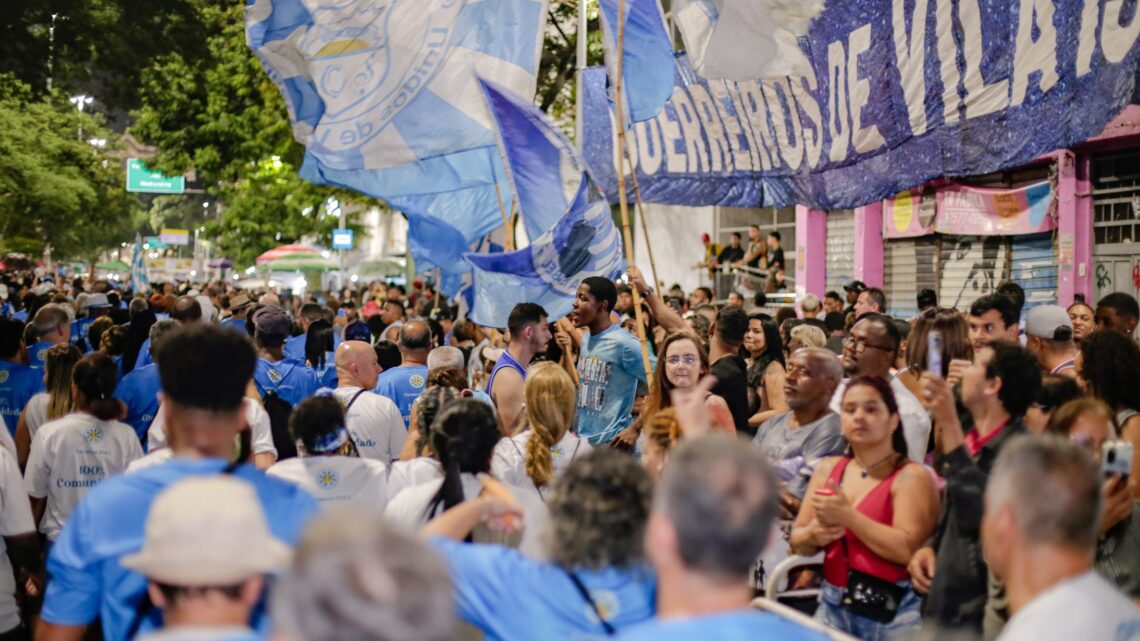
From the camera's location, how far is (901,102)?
9664mm

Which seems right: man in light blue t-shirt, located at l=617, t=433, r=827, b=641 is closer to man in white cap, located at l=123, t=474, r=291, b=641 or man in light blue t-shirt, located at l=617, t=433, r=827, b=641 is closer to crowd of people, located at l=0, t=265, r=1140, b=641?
crowd of people, located at l=0, t=265, r=1140, b=641

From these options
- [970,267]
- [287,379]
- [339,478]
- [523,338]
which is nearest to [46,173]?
[970,267]

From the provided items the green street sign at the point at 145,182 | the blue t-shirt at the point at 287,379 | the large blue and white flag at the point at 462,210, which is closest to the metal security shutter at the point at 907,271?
the large blue and white flag at the point at 462,210

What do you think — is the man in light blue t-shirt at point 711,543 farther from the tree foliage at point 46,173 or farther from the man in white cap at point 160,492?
the tree foliage at point 46,173

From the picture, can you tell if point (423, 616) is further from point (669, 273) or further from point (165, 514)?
point (669, 273)

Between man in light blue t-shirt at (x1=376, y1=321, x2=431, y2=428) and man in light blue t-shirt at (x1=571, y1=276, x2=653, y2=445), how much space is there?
1062mm

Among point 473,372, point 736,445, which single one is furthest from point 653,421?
point 473,372

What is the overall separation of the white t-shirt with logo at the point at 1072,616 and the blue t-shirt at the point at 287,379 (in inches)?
219

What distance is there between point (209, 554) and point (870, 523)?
2713 mm

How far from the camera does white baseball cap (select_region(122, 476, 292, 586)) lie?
2.81m

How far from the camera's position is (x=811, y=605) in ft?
17.7

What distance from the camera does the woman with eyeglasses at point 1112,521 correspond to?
4387 mm

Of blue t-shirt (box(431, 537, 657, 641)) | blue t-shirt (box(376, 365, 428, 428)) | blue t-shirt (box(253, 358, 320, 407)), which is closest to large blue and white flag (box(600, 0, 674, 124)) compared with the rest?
blue t-shirt (box(376, 365, 428, 428))

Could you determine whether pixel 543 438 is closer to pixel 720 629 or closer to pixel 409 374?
pixel 409 374
